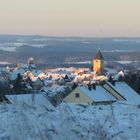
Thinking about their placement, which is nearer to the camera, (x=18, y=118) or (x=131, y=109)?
(x=18, y=118)

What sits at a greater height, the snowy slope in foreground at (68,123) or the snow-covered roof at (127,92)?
the snowy slope in foreground at (68,123)

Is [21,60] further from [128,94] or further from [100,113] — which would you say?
[100,113]

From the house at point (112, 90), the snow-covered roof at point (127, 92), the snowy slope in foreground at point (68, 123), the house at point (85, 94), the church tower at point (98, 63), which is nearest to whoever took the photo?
the snowy slope in foreground at point (68, 123)

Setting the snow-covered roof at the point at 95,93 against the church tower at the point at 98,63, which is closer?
the snow-covered roof at the point at 95,93

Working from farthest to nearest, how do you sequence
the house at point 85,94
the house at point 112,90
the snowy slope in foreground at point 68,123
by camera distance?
1. the house at point 112,90
2. the house at point 85,94
3. the snowy slope in foreground at point 68,123

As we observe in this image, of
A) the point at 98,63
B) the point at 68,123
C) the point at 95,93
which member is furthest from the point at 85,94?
the point at 98,63

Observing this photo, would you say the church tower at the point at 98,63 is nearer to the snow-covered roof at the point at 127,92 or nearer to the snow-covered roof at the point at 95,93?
the snow-covered roof at the point at 127,92

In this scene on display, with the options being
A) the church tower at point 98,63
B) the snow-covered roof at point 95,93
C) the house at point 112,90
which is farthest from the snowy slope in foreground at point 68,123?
the church tower at point 98,63

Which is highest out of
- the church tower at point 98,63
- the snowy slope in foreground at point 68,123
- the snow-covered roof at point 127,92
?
the snowy slope in foreground at point 68,123

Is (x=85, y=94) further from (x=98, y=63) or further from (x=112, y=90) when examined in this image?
(x=98, y=63)

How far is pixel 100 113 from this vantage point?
337 inches

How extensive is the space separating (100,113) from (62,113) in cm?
62

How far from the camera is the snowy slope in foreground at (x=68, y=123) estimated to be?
25.2ft

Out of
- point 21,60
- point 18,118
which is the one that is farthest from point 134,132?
point 21,60
